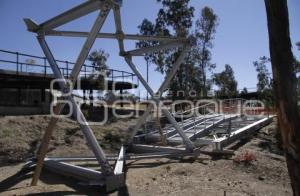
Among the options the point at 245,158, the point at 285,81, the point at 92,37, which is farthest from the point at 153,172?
the point at 285,81

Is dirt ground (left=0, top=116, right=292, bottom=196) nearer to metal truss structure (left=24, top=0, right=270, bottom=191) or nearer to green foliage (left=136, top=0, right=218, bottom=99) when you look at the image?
metal truss structure (left=24, top=0, right=270, bottom=191)

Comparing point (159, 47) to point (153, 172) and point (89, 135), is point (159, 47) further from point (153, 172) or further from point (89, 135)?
point (89, 135)

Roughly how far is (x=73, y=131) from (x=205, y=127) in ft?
19.1

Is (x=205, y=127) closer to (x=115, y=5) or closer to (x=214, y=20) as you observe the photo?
(x=115, y=5)

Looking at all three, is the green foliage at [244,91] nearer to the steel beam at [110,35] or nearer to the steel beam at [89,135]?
the steel beam at [110,35]

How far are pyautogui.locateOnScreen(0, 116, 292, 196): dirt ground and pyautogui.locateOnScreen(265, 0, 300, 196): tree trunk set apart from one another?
2.75 meters

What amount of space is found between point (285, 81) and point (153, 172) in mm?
5310

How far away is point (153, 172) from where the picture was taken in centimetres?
896

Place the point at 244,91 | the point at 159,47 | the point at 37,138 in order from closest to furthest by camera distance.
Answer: the point at 159,47 < the point at 37,138 < the point at 244,91

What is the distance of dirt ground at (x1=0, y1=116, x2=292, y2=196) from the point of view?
7.25m

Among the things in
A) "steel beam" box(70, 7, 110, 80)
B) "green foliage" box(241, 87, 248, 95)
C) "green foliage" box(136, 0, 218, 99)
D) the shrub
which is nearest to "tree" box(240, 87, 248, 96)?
"green foliage" box(241, 87, 248, 95)

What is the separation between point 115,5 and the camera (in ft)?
24.6

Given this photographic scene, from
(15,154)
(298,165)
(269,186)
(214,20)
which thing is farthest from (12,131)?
(214,20)

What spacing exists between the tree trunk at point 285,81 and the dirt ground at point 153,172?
9.03ft
